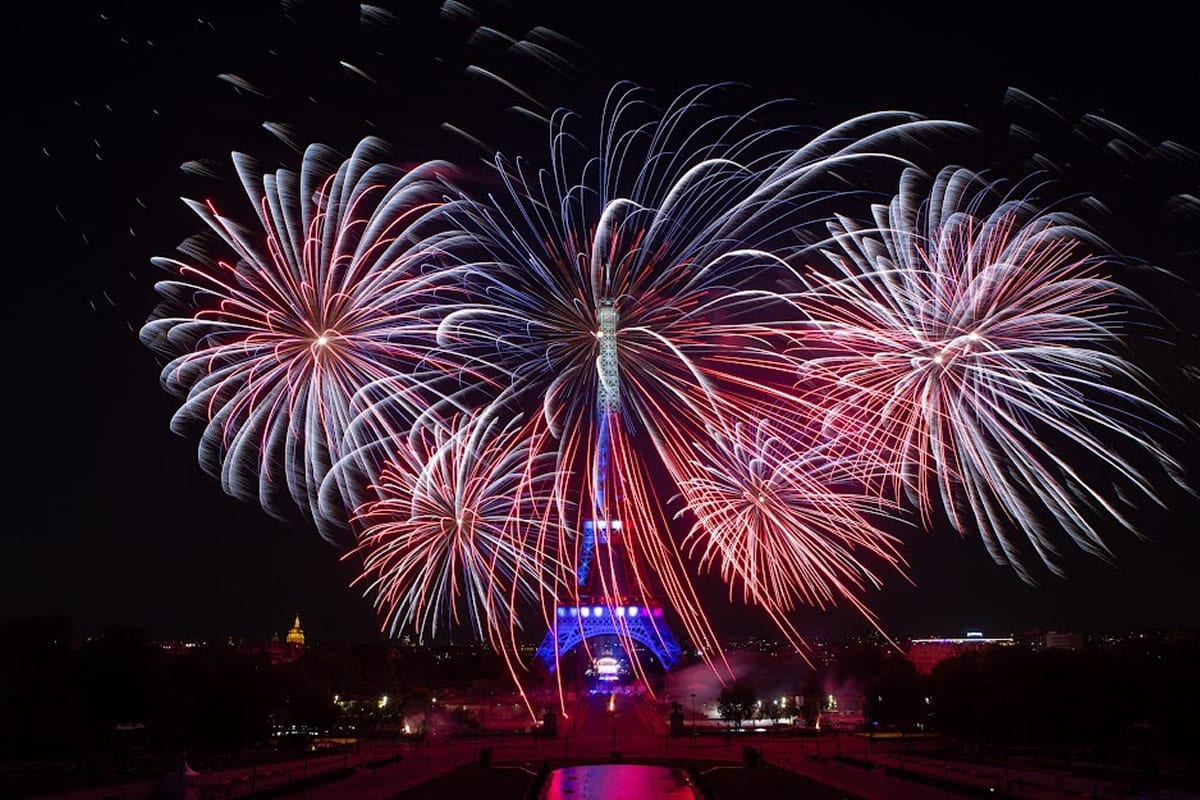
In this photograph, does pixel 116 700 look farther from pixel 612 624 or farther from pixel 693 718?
pixel 612 624

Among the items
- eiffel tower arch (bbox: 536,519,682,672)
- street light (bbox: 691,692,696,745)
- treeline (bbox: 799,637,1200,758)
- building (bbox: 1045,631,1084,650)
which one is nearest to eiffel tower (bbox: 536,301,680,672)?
eiffel tower arch (bbox: 536,519,682,672)

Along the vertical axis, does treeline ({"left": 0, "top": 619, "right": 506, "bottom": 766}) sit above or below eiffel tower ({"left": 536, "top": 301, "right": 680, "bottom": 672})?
below

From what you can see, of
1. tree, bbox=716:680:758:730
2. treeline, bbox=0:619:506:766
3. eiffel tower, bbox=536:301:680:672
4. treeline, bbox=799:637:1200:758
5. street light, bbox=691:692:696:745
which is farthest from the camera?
eiffel tower, bbox=536:301:680:672

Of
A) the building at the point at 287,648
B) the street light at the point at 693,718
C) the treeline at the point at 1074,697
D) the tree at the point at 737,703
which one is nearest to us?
the treeline at the point at 1074,697

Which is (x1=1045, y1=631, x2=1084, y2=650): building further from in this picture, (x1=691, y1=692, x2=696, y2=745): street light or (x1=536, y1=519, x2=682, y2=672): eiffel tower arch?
(x1=691, y1=692, x2=696, y2=745): street light

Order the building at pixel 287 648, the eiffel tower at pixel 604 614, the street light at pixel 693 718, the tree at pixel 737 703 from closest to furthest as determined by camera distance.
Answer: the street light at pixel 693 718 < the tree at pixel 737 703 < the eiffel tower at pixel 604 614 < the building at pixel 287 648

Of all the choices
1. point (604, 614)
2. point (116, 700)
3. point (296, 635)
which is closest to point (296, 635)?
point (296, 635)

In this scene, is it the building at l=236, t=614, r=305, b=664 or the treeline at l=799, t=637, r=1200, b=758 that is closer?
the treeline at l=799, t=637, r=1200, b=758

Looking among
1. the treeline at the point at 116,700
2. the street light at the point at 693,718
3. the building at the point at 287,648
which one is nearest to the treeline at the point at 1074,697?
the street light at the point at 693,718

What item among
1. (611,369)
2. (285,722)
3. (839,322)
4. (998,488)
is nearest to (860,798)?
(998,488)

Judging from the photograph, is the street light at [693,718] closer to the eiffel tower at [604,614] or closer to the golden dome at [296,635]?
the eiffel tower at [604,614]

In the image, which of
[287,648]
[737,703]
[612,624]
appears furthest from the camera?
[287,648]
